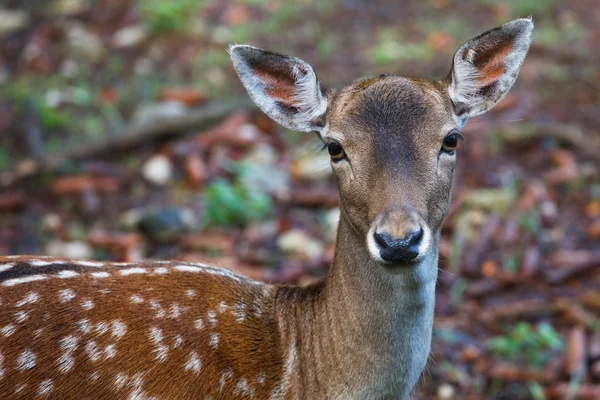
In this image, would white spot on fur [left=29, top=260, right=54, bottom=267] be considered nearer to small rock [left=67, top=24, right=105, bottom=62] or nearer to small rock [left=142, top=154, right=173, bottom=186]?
small rock [left=142, top=154, right=173, bottom=186]

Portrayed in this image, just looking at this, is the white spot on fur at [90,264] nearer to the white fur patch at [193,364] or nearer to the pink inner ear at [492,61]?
the white fur patch at [193,364]

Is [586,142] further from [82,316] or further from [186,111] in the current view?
[82,316]

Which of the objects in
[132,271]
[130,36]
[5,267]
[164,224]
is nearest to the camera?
[5,267]

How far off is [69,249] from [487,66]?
3952 mm

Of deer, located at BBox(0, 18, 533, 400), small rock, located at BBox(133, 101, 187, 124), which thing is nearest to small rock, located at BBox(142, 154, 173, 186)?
small rock, located at BBox(133, 101, 187, 124)

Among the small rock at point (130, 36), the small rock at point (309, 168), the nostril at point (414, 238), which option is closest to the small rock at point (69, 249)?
the small rock at point (309, 168)

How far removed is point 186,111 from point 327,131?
4724 mm

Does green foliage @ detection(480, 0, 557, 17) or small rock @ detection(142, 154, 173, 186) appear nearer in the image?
small rock @ detection(142, 154, 173, 186)

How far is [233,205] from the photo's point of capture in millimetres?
6824

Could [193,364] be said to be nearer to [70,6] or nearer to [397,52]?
[397,52]

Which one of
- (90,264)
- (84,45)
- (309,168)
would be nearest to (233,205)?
(309,168)

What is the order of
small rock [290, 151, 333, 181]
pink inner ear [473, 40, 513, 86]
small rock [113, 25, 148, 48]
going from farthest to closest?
small rock [113, 25, 148, 48] < small rock [290, 151, 333, 181] < pink inner ear [473, 40, 513, 86]

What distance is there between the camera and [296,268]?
621cm

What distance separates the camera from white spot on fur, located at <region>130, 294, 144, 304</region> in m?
3.61
